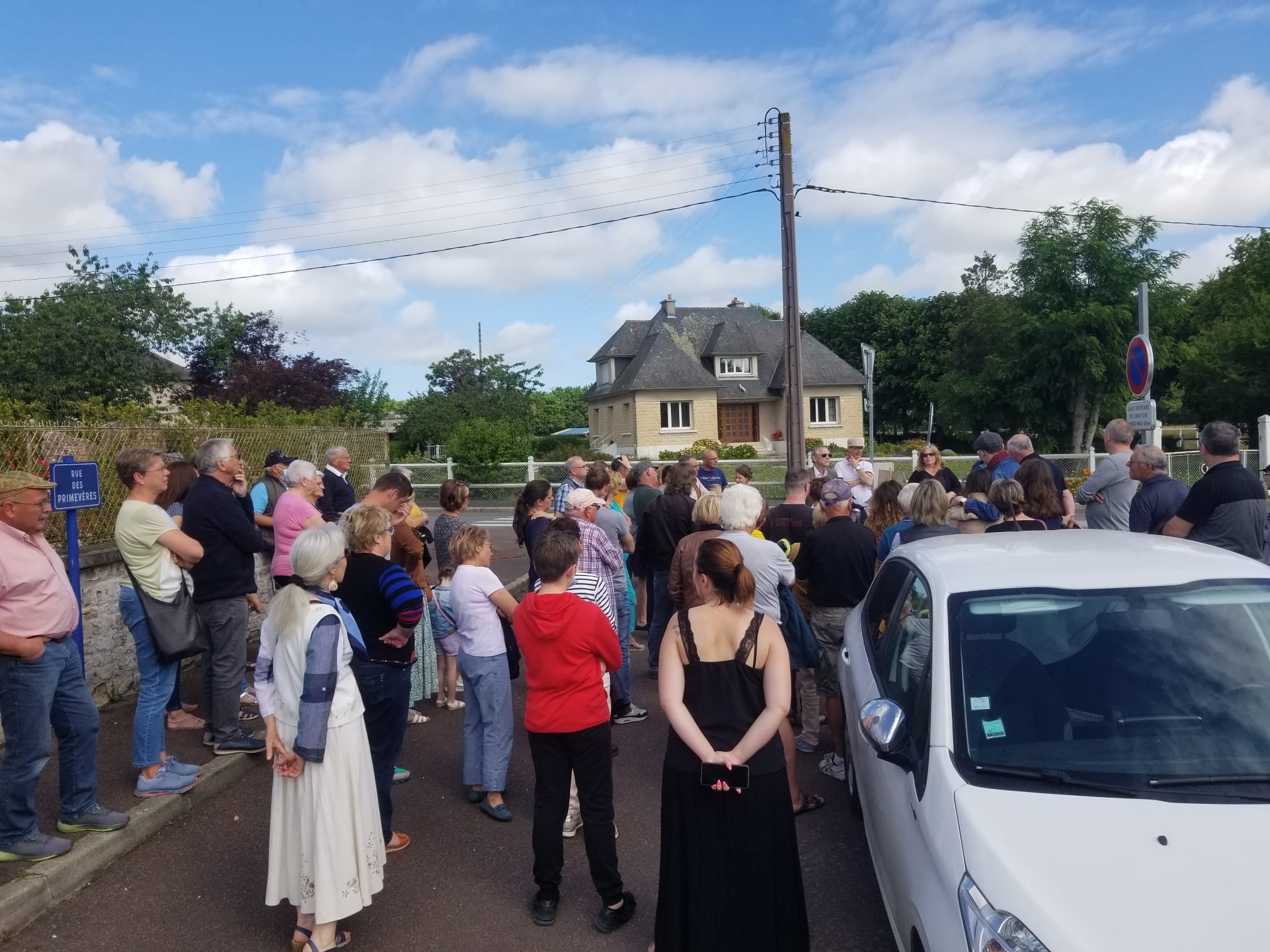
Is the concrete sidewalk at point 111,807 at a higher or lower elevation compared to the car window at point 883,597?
lower

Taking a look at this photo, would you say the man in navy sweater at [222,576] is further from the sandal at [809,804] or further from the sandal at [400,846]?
the sandal at [809,804]

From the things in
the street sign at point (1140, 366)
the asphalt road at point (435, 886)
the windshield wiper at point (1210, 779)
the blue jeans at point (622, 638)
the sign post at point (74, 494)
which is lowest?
the asphalt road at point (435, 886)

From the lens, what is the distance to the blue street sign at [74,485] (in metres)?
6.14

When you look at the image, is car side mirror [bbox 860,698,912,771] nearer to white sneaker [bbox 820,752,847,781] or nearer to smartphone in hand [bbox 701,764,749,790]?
smartphone in hand [bbox 701,764,749,790]

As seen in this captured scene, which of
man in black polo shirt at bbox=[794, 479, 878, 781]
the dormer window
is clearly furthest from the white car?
the dormer window

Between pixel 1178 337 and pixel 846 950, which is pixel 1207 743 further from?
pixel 1178 337

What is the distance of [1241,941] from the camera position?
233cm

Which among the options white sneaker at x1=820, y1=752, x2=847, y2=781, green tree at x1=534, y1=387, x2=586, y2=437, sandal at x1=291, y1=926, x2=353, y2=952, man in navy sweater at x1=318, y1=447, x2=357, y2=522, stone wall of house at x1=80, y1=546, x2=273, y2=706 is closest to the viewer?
sandal at x1=291, y1=926, x2=353, y2=952

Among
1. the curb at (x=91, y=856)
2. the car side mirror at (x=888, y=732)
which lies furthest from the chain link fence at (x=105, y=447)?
the car side mirror at (x=888, y=732)

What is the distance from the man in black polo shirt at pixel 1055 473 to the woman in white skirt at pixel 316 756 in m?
4.92

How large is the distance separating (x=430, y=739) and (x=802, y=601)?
290 centimetres

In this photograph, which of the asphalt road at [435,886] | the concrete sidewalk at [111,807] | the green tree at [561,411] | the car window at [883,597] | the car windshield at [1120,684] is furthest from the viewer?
the green tree at [561,411]

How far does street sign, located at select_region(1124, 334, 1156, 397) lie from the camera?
38.0ft

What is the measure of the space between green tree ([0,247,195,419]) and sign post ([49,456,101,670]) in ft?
77.5
